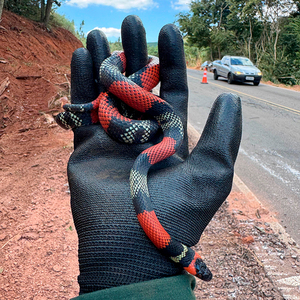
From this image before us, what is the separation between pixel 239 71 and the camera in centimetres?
1628

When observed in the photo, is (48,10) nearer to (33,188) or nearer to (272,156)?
(33,188)

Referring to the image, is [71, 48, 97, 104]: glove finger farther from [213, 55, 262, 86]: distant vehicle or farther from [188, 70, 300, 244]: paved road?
[213, 55, 262, 86]: distant vehicle

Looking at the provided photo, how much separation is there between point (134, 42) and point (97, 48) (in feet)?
1.01

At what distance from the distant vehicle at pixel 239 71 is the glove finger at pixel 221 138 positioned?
51.8ft

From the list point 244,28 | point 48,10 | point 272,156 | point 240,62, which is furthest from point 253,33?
point 272,156

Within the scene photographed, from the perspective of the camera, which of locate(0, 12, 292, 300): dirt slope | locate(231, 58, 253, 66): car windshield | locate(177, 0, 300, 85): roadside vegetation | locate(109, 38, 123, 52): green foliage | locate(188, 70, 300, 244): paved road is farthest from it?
locate(109, 38, 123, 52): green foliage

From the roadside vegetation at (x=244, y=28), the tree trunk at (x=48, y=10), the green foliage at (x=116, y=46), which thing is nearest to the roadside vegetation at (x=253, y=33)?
the roadside vegetation at (x=244, y=28)

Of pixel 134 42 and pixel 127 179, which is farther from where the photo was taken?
pixel 134 42

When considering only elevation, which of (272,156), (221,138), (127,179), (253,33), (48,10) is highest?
(253,33)

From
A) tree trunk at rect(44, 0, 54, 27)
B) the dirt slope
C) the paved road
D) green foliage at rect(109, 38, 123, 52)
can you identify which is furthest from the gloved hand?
green foliage at rect(109, 38, 123, 52)

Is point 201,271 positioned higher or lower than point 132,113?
lower

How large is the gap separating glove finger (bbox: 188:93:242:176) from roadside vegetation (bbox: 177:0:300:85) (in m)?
20.7

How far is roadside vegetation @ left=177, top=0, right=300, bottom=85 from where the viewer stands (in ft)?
70.5

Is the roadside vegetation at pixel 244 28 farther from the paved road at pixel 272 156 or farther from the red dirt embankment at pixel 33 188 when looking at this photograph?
the paved road at pixel 272 156
